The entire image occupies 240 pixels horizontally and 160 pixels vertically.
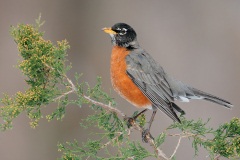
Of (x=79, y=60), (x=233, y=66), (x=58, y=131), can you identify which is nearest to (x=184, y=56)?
(x=233, y=66)

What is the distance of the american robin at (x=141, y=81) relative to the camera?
3.89m

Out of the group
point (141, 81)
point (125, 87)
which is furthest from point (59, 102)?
point (141, 81)

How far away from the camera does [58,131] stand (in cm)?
623

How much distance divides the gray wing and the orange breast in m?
0.04

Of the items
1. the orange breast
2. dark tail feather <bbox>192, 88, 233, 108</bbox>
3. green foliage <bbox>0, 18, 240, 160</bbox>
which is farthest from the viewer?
dark tail feather <bbox>192, 88, 233, 108</bbox>

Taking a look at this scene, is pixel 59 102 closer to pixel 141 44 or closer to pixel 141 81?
pixel 141 81

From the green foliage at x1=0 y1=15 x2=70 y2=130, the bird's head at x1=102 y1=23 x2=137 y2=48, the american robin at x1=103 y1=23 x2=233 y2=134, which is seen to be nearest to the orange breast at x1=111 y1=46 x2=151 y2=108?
the american robin at x1=103 y1=23 x2=233 y2=134

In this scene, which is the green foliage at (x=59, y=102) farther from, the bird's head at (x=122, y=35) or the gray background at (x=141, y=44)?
the gray background at (x=141, y=44)

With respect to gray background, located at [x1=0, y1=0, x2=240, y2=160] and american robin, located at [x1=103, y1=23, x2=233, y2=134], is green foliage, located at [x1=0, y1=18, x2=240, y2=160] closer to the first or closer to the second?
american robin, located at [x1=103, y1=23, x2=233, y2=134]

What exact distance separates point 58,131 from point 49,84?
3.10m

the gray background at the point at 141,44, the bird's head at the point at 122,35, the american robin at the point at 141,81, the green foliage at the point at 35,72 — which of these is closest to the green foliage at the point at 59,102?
the green foliage at the point at 35,72

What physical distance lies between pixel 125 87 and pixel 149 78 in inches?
12.3

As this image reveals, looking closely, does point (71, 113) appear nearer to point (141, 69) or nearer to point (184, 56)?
point (184, 56)

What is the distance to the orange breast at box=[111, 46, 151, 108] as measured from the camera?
3883 millimetres
